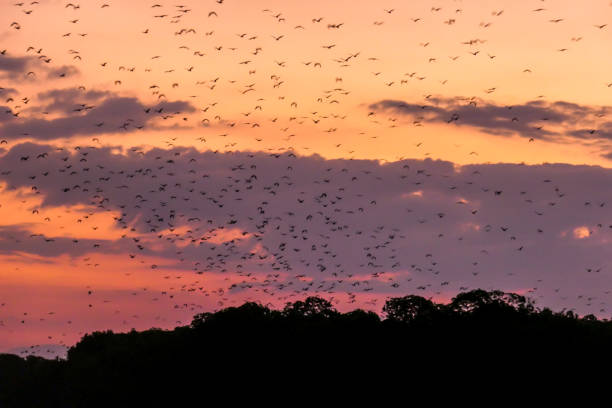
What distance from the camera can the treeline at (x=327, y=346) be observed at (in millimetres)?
107312

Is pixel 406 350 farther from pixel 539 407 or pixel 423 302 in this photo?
pixel 539 407

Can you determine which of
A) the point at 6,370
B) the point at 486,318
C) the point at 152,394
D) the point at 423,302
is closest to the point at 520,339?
the point at 486,318

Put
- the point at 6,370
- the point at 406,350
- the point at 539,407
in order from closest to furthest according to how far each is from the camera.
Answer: the point at 539,407 → the point at 406,350 → the point at 6,370

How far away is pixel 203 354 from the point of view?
12025 centimetres

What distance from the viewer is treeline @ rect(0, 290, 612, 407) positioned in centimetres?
10731

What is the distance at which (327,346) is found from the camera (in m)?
117

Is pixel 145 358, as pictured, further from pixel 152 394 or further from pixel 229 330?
pixel 229 330

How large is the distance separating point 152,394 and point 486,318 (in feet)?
116

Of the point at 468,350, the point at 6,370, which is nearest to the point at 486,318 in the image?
the point at 468,350

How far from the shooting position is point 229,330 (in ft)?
395

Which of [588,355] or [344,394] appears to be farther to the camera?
[344,394]

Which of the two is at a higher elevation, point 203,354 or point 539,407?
point 203,354

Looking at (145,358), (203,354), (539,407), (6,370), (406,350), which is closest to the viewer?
(539,407)

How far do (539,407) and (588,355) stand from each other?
5947mm
